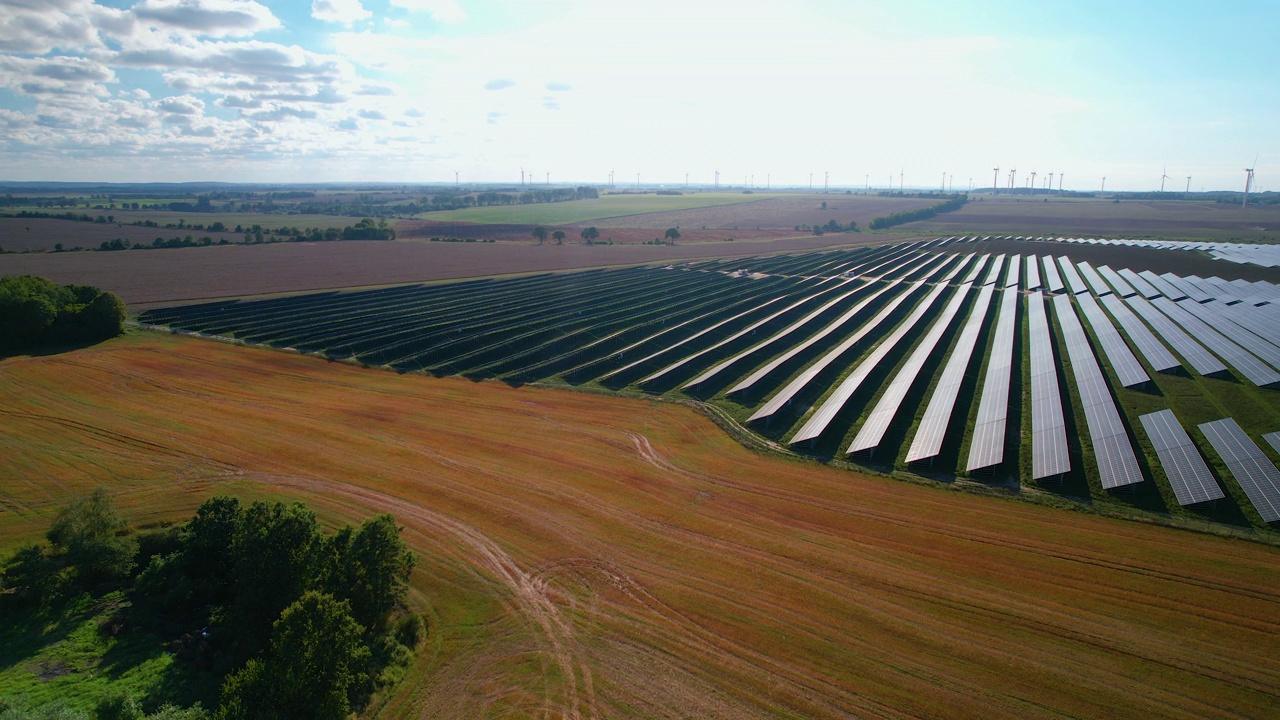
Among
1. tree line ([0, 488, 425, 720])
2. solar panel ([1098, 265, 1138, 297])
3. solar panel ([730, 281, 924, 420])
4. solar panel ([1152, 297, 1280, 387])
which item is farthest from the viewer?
solar panel ([1098, 265, 1138, 297])

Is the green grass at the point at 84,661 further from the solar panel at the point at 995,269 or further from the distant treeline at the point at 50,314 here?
the solar panel at the point at 995,269

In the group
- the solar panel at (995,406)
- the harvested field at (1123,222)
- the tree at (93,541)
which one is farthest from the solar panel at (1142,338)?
the harvested field at (1123,222)

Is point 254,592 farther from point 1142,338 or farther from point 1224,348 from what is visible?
point 1224,348

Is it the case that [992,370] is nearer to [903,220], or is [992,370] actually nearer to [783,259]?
[783,259]

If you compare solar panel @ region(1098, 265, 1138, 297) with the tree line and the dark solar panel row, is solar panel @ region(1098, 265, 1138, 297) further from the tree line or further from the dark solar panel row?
the tree line

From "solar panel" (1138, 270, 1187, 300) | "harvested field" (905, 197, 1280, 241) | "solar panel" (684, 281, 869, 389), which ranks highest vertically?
"harvested field" (905, 197, 1280, 241)

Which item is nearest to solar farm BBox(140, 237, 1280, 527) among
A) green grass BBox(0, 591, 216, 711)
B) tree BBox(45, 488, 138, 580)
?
tree BBox(45, 488, 138, 580)
